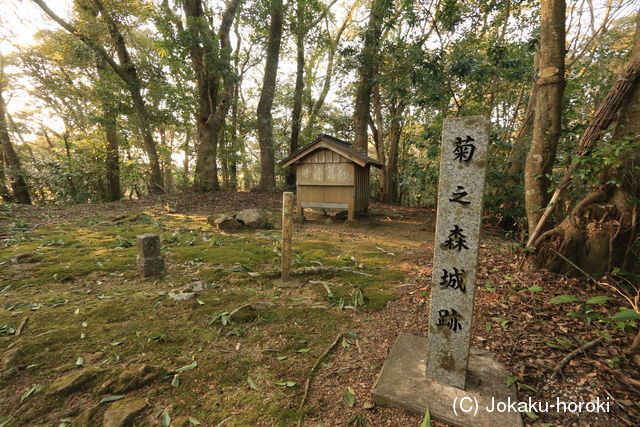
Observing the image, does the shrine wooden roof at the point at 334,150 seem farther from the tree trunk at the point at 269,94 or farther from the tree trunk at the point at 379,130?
the tree trunk at the point at 379,130

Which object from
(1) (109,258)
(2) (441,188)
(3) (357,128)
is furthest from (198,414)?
(3) (357,128)

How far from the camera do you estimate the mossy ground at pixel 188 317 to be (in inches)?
100

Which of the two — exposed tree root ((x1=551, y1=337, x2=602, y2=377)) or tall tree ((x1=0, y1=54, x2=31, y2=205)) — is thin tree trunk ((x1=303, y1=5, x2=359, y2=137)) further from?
exposed tree root ((x1=551, y1=337, x2=602, y2=377))

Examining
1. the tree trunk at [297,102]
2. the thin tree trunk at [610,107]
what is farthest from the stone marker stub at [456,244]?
the tree trunk at [297,102]

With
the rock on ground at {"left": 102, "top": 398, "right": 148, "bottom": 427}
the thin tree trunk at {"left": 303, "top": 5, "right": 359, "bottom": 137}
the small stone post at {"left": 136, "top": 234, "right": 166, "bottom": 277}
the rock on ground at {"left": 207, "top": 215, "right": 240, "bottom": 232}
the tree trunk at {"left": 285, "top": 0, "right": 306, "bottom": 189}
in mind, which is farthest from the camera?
the thin tree trunk at {"left": 303, "top": 5, "right": 359, "bottom": 137}

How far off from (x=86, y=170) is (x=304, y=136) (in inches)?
515

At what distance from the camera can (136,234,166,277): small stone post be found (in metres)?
4.98

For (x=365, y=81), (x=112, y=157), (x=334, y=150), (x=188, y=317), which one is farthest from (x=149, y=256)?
(x=112, y=157)

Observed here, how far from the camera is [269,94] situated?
15.0m

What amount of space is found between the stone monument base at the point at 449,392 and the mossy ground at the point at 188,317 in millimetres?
847

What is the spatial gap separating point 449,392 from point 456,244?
140 cm

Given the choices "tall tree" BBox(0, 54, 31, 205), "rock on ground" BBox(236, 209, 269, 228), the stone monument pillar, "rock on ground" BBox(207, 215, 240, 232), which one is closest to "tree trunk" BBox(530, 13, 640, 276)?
the stone monument pillar

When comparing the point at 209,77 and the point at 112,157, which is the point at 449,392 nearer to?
the point at 209,77

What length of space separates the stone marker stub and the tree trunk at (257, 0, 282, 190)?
1397 centimetres
